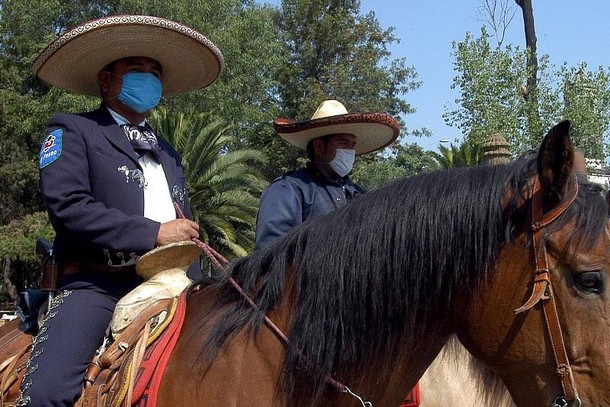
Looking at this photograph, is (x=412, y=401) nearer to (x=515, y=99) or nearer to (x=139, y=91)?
(x=139, y=91)

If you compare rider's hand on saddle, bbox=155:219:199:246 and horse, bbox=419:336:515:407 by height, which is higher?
rider's hand on saddle, bbox=155:219:199:246

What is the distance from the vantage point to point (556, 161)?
238 centimetres

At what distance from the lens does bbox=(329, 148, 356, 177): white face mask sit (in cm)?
494

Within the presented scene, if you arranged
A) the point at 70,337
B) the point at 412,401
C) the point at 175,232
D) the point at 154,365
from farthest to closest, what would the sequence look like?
the point at 412,401
the point at 175,232
the point at 70,337
the point at 154,365

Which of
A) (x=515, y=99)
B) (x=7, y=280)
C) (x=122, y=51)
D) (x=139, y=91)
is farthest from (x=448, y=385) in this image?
(x=7, y=280)

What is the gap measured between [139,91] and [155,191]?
1.64 ft

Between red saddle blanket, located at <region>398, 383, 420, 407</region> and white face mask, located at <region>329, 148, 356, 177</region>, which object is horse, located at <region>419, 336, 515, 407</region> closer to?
red saddle blanket, located at <region>398, 383, 420, 407</region>

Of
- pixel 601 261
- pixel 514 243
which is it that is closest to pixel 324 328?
pixel 514 243

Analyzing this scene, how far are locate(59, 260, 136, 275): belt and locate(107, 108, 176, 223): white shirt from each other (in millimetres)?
295

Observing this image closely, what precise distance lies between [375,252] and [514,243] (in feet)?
1.57

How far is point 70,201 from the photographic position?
306 cm

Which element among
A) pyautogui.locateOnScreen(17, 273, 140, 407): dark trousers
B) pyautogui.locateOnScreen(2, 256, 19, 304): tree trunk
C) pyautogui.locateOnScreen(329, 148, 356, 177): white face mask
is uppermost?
pyautogui.locateOnScreen(329, 148, 356, 177): white face mask

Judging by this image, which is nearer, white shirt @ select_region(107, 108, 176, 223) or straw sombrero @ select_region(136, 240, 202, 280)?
straw sombrero @ select_region(136, 240, 202, 280)

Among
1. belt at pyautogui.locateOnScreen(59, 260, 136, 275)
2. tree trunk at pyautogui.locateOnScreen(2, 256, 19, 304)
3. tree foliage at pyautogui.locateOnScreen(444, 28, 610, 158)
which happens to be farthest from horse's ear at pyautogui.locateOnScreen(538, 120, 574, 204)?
tree trunk at pyautogui.locateOnScreen(2, 256, 19, 304)
